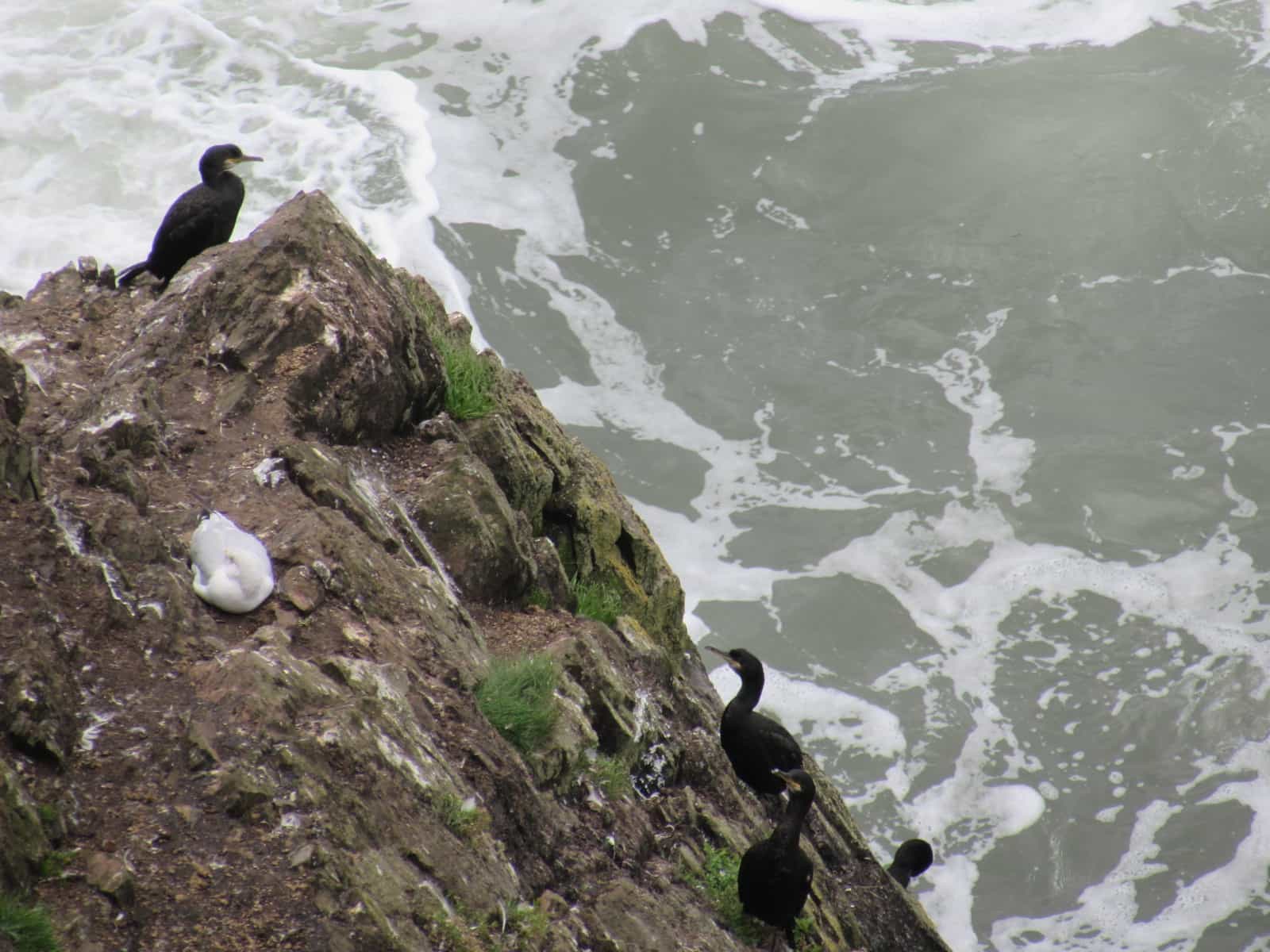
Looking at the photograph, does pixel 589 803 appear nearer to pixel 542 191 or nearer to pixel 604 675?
pixel 604 675

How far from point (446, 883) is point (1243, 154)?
91.2 ft

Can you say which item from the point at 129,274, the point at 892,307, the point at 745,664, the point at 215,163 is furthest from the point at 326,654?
the point at 892,307

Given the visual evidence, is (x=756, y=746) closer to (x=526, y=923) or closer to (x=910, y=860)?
(x=910, y=860)

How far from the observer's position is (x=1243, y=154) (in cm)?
2700

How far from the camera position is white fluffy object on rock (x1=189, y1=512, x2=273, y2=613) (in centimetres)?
536

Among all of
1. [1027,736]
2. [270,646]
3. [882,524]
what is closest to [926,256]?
[882,524]

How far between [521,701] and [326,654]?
A: 1165 mm

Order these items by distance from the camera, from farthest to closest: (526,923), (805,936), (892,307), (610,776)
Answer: (892,307), (805,936), (610,776), (526,923)

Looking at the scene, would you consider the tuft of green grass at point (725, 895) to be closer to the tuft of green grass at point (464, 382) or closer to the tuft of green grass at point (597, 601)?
the tuft of green grass at point (597, 601)

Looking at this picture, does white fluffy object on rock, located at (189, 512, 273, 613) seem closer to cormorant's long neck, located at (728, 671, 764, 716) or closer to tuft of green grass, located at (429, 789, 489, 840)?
tuft of green grass, located at (429, 789, 489, 840)

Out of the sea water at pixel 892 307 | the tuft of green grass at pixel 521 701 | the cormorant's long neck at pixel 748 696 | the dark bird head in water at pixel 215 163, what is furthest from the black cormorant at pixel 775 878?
the sea water at pixel 892 307

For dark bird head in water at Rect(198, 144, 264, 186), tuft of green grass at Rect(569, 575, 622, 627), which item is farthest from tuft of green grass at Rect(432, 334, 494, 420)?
dark bird head in water at Rect(198, 144, 264, 186)

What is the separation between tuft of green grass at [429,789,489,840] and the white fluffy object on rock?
48.0 inches

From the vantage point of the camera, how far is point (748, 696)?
8.70m
